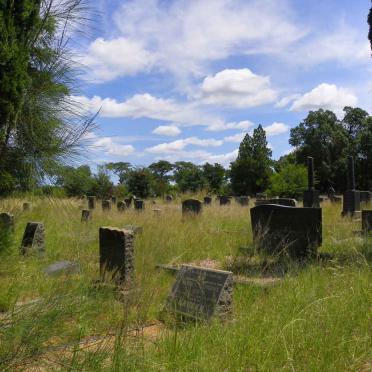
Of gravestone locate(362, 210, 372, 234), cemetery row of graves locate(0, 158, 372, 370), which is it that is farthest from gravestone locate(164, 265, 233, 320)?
gravestone locate(362, 210, 372, 234)

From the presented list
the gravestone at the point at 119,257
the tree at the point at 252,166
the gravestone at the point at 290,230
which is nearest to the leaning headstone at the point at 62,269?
the gravestone at the point at 119,257

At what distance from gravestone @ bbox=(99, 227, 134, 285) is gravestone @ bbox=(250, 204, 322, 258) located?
2487 mm

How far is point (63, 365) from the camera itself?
262 centimetres

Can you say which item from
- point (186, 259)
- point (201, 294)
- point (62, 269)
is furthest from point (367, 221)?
point (62, 269)

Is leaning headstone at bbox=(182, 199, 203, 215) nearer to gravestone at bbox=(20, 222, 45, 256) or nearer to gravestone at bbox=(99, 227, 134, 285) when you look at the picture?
gravestone at bbox=(20, 222, 45, 256)

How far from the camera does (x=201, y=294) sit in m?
5.05

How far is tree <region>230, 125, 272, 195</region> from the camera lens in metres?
50.3

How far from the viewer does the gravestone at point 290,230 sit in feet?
27.0

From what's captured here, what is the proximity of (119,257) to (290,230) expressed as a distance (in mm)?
3662

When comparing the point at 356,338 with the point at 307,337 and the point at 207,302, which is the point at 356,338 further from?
the point at 207,302

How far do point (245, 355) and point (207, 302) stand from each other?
1539 mm

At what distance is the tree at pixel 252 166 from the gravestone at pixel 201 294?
144 ft

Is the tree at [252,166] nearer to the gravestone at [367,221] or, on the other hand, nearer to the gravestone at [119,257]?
the gravestone at [367,221]

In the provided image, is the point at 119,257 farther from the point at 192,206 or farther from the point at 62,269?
the point at 192,206
